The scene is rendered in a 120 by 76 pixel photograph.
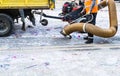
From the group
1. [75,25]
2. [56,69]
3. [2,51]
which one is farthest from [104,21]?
[56,69]

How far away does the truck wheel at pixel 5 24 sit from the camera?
449 inches

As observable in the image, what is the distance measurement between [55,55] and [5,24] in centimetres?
282

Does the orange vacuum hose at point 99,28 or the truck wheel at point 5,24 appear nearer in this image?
the orange vacuum hose at point 99,28

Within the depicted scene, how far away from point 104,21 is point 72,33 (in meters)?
3.26

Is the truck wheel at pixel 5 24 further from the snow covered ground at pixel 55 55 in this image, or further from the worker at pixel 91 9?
Answer: the worker at pixel 91 9

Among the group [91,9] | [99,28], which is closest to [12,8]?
[91,9]

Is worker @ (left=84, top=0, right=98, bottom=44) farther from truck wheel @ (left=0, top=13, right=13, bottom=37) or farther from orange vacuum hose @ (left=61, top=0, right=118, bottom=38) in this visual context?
truck wheel @ (left=0, top=13, right=13, bottom=37)

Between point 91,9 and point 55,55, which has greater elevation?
point 91,9

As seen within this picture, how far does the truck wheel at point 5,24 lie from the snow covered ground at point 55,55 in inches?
7.6

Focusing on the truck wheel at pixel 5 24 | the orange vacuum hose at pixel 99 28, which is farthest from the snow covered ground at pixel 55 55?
the orange vacuum hose at pixel 99 28

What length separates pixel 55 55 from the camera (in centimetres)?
932

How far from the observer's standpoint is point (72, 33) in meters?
12.0

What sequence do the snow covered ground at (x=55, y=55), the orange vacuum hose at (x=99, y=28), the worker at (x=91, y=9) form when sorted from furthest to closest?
the worker at (x=91, y=9) → the orange vacuum hose at (x=99, y=28) → the snow covered ground at (x=55, y=55)

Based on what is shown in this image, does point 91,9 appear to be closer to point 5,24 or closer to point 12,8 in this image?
point 12,8
